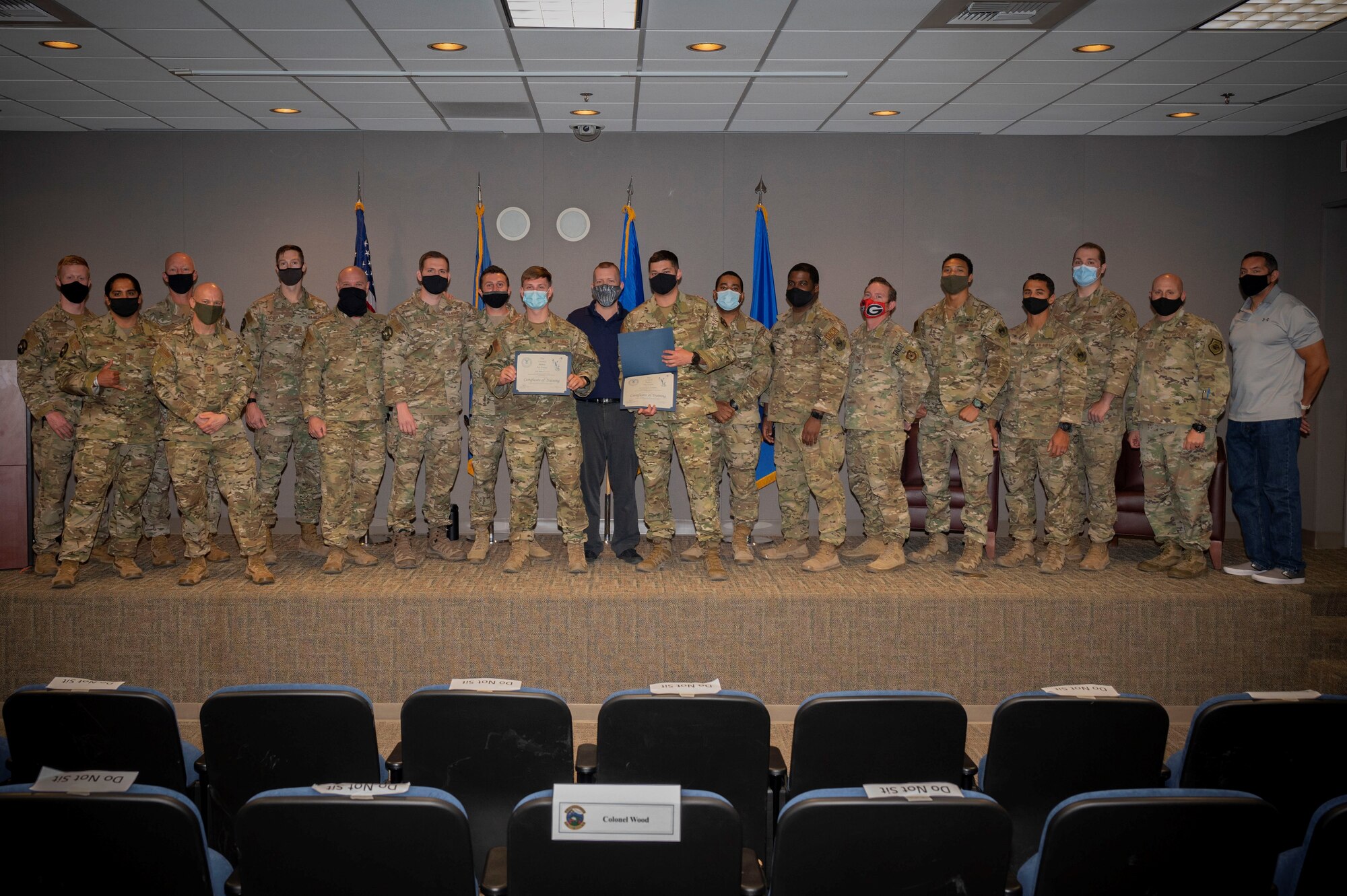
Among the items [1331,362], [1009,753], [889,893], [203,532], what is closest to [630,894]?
[889,893]

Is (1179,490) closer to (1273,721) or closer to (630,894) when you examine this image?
(1273,721)

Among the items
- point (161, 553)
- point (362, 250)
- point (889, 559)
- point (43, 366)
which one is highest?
point (362, 250)

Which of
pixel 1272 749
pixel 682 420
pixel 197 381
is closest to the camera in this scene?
pixel 1272 749

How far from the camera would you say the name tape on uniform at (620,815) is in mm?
1623

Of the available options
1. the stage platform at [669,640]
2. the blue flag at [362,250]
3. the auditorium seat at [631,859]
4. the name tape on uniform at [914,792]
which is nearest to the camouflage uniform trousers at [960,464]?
the stage platform at [669,640]

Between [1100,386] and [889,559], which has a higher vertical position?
[1100,386]

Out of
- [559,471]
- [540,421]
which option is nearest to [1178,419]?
[559,471]

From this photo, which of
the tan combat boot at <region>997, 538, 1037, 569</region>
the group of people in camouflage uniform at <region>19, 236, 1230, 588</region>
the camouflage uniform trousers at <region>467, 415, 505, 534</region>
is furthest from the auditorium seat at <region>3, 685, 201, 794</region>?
the tan combat boot at <region>997, 538, 1037, 569</region>

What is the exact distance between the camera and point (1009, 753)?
93.2 inches

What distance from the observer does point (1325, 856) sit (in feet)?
5.22

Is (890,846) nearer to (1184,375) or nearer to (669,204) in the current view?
(1184,375)

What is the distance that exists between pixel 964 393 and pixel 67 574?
16.5ft

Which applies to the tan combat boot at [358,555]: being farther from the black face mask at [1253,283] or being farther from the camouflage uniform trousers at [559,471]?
the black face mask at [1253,283]

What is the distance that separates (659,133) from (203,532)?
4.40m
